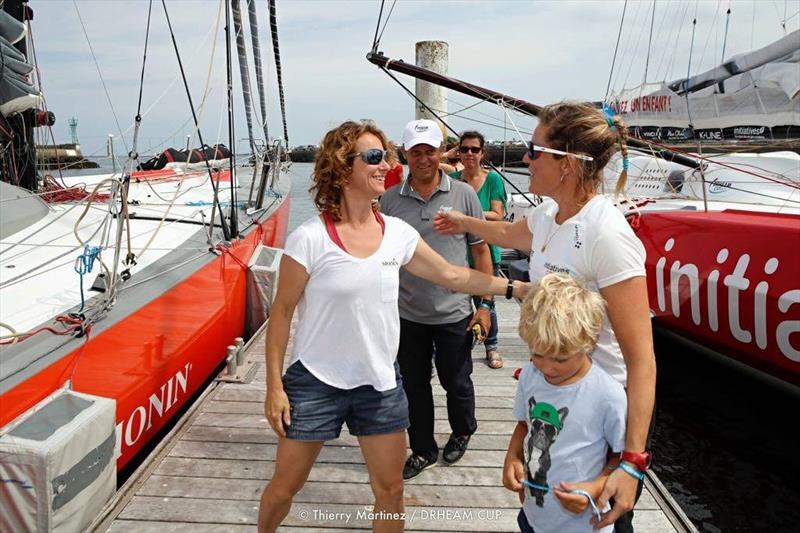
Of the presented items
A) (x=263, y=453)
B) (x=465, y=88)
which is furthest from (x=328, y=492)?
(x=465, y=88)

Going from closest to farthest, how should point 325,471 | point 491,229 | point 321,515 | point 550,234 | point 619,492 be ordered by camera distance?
point 619,492, point 550,234, point 491,229, point 321,515, point 325,471

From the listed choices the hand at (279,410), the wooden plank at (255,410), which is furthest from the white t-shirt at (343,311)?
the wooden plank at (255,410)

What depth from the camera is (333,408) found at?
1.96 meters

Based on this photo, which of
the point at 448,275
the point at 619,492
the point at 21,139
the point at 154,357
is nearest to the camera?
the point at 619,492

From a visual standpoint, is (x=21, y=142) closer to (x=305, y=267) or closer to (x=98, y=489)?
(x=98, y=489)

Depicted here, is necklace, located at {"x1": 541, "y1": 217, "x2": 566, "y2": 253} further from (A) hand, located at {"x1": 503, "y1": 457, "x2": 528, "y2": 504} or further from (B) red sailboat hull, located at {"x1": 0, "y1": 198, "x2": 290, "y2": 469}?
(B) red sailboat hull, located at {"x1": 0, "y1": 198, "x2": 290, "y2": 469}

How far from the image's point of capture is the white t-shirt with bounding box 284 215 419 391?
190 cm

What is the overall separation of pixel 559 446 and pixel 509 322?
4.48m

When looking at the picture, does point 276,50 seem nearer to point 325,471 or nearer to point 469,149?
point 469,149

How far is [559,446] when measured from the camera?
156cm

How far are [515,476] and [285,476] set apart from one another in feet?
2.51

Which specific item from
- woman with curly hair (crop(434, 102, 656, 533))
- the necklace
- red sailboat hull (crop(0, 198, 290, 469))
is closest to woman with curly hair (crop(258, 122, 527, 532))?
the necklace

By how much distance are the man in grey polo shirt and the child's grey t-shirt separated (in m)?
1.25

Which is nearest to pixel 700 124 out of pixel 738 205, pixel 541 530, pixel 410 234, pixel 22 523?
pixel 738 205
